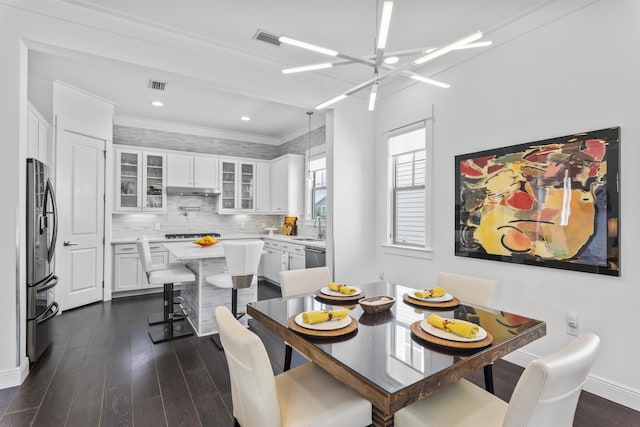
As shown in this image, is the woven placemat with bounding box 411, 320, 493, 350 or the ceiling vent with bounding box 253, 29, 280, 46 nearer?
the woven placemat with bounding box 411, 320, 493, 350

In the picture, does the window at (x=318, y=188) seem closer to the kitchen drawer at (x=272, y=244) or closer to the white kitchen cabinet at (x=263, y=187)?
the kitchen drawer at (x=272, y=244)

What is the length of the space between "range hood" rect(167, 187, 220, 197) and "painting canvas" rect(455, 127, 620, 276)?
420 cm

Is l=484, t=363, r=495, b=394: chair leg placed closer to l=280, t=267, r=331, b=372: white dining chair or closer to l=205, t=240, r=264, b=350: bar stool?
l=280, t=267, r=331, b=372: white dining chair

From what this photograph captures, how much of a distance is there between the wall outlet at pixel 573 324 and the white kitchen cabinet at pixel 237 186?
5.17 metres

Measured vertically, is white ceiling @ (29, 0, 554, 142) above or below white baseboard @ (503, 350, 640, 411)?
above

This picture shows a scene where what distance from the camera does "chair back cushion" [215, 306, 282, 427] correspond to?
1229 millimetres

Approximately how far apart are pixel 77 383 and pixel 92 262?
2496 mm

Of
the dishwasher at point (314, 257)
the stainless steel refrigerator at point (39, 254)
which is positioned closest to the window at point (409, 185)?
the dishwasher at point (314, 257)

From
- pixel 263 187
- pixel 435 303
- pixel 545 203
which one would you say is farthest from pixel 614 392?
pixel 263 187

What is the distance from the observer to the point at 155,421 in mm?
2053

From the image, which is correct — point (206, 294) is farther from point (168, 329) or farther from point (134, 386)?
point (134, 386)

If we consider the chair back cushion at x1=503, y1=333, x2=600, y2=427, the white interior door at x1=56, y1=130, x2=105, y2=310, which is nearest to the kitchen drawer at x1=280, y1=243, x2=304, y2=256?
the white interior door at x1=56, y1=130, x2=105, y2=310

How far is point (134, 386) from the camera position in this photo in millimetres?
2463

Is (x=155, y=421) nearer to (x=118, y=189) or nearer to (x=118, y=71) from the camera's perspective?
(x=118, y=71)
